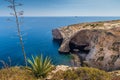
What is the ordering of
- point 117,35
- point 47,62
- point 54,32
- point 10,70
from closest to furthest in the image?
point 10,70
point 47,62
point 117,35
point 54,32

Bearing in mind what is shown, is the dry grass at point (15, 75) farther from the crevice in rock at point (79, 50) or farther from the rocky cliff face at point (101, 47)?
the crevice in rock at point (79, 50)

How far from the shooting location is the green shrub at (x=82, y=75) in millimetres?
13905

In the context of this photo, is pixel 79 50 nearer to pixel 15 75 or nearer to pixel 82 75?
pixel 82 75

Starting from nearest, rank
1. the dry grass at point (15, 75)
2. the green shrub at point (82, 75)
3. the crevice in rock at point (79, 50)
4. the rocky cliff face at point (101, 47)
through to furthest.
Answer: the green shrub at point (82, 75) → the dry grass at point (15, 75) → the rocky cliff face at point (101, 47) → the crevice in rock at point (79, 50)

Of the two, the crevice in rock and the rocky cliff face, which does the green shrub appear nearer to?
the rocky cliff face

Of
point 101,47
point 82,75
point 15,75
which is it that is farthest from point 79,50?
point 15,75

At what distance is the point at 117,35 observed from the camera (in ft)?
146

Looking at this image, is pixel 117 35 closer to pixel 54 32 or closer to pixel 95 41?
pixel 95 41

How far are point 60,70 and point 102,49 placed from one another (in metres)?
31.5

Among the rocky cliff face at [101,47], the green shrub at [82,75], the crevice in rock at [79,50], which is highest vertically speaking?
the green shrub at [82,75]

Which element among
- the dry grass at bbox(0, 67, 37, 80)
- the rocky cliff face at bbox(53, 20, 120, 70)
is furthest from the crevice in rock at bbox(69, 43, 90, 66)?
the dry grass at bbox(0, 67, 37, 80)

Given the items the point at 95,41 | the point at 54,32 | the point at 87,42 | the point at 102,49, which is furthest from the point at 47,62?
the point at 54,32

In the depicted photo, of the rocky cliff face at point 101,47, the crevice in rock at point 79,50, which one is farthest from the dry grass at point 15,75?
the crevice in rock at point 79,50

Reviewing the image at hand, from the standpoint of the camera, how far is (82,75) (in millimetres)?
14227
